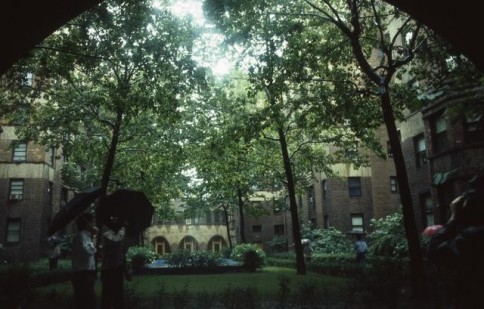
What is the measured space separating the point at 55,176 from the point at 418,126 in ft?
98.5

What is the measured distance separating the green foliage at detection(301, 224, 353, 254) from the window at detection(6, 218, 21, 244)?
23.5 m

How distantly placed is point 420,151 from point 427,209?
346 cm

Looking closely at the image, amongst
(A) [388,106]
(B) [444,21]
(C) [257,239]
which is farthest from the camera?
(C) [257,239]

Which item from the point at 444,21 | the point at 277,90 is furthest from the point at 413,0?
the point at 277,90

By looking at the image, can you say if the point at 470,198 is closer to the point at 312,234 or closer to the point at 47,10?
the point at 47,10

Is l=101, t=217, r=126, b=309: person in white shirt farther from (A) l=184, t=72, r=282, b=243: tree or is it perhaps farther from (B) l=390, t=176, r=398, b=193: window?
(B) l=390, t=176, r=398, b=193: window

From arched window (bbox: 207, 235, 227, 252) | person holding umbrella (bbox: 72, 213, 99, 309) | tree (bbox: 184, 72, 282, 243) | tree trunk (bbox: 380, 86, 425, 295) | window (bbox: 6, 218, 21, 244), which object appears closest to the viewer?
person holding umbrella (bbox: 72, 213, 99, 309)

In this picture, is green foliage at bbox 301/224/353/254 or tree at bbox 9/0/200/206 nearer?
tree at bbox 9/0/200/206

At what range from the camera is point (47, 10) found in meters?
4.53

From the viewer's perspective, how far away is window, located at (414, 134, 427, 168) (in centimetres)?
2384

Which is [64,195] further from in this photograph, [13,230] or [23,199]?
[13,230]

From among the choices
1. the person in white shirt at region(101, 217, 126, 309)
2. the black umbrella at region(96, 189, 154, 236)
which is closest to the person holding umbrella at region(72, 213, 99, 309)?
the person in white shirt at region(101, 217, 126, 309)

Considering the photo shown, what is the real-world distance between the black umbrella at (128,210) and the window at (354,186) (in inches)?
1151

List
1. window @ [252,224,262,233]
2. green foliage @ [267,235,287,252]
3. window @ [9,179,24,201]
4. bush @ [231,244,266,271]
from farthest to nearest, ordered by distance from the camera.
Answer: window @ [252,224,262,233], green foliage @ [267,235,287,252], window @ [9,179,24,201], bush @ [231,244,266,271]
